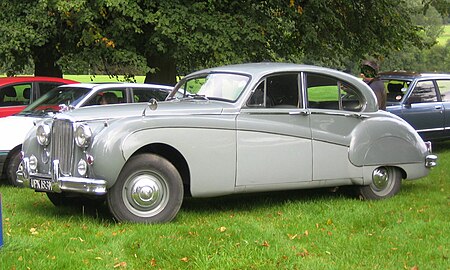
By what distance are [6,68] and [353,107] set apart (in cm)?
1090

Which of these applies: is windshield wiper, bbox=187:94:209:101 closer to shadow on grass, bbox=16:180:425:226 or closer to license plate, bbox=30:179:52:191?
shadow on grass, bbox=16:180:425:226

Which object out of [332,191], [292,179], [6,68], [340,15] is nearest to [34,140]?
[292,179]

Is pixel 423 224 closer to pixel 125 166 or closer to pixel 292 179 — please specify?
pixel 292 179

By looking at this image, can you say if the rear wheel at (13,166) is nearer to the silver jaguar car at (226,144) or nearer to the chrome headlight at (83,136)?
the silver jaguar car at (226,144)

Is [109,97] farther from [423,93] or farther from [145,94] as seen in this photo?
[423,93]

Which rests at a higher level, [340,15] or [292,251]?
[340,15]

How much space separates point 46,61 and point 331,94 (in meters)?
11.4

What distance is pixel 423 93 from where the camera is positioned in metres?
13.8

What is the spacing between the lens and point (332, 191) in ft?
28.6

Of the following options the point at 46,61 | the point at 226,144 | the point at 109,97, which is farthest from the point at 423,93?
the point at 46,61

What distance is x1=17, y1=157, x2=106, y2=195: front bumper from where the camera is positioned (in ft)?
21.0

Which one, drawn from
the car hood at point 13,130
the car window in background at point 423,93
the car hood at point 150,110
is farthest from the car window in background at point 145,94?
the car window in background at point 423,93

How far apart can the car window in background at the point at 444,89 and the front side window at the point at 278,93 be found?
7.37 m

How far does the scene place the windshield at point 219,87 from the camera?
767 cm
